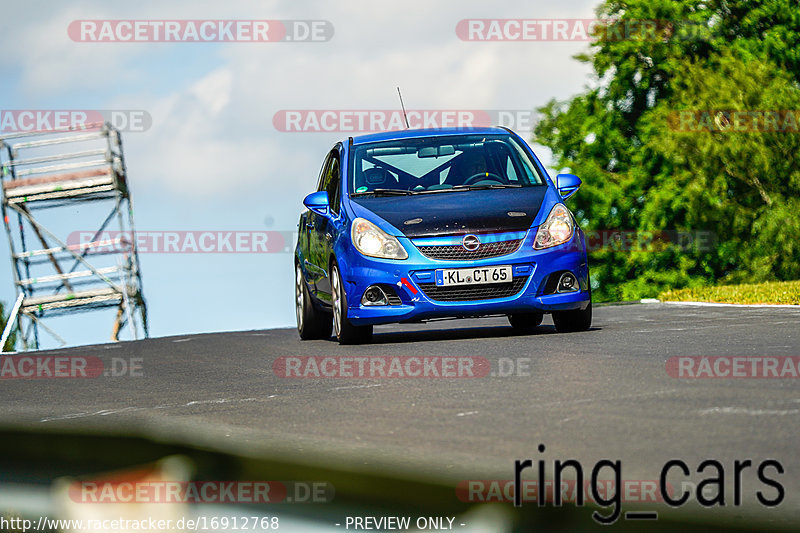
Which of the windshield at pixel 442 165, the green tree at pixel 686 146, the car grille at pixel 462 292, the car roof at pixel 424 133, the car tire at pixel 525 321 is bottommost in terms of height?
the car tire at pixel 525 321

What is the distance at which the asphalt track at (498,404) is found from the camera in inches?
223

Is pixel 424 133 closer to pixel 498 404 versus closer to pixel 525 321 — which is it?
pixel 525 321

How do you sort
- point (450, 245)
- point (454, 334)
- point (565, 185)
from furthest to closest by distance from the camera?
point (454, 334)
point (565, 185)
point (450, 245)

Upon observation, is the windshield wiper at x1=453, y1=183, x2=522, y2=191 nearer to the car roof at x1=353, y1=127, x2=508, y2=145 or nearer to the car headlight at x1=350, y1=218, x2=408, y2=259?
the car roof at x1=353, y1=127, x2=508, y2=145

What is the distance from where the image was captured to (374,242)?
37.7ft

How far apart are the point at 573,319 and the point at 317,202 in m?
2.62

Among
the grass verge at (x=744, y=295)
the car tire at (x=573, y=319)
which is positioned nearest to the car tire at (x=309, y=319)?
the car tire at (x=573, y=319)

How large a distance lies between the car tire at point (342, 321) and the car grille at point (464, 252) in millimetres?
926

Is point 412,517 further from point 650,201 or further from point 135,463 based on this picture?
point 650,201

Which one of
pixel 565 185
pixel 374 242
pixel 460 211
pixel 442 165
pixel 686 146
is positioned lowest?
pixel 374 242

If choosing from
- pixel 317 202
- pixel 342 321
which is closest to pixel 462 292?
pixel 342 321

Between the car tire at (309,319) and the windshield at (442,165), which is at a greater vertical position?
the windshield at (442,165)

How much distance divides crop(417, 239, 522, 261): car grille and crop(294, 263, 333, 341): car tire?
2803 mm

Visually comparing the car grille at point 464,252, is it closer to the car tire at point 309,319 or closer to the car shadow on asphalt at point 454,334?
the car shadow on asphalt at point 454,334
